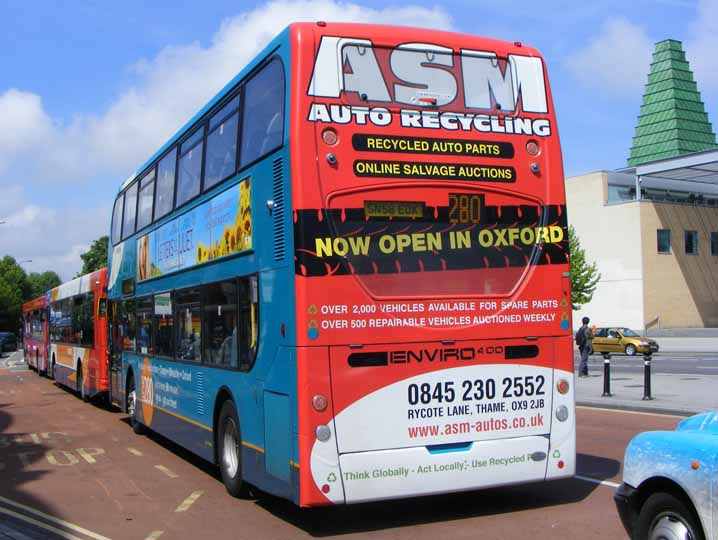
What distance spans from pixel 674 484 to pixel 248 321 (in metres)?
4.53

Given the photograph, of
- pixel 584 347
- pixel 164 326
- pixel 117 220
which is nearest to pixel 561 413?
pixel 164 326

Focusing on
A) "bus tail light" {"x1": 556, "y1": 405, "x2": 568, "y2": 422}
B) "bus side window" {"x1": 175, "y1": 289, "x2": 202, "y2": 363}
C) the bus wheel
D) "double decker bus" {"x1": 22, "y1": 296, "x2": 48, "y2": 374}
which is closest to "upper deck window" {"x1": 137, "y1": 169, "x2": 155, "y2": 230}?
"bus side window" {"x1": 175, "y1": 289, "x2": 202, "y2": 363}

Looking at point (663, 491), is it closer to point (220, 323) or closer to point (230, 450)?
point (230, 450)

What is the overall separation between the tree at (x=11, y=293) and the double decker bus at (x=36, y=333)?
67.9m

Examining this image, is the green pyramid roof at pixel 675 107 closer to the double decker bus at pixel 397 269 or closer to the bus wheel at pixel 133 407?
the bus wheel at pixel 133 407

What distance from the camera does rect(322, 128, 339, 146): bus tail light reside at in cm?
739

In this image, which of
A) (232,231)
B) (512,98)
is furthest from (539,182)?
(232,231)

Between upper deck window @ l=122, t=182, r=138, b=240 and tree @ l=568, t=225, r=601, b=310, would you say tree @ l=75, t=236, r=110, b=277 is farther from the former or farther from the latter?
upper deck window @ l=122, t=182, r=138, b=240

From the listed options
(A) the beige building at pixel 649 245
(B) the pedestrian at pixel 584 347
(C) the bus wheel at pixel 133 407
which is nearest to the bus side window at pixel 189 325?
(C) the bus wheel at pixel 133 407

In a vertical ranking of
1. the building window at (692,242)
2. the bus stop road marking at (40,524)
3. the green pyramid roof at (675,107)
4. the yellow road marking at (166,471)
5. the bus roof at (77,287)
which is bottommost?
the yellow road marking at (166,471)

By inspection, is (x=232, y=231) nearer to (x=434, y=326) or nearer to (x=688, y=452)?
(x=434, y=326)

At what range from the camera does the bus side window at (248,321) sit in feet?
26.9

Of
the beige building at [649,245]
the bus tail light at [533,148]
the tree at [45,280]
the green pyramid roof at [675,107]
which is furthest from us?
the tree at [45,280]

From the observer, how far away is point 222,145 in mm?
9570
